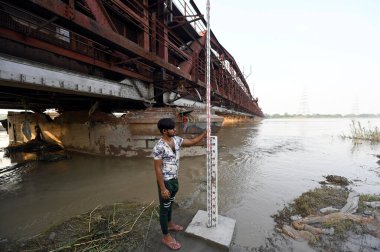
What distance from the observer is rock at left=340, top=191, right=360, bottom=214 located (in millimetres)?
3340

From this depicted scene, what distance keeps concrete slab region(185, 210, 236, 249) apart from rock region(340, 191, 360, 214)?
2.10 m

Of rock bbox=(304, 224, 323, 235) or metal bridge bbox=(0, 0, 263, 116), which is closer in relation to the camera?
rock bbox=(304, 224, 323, 235)

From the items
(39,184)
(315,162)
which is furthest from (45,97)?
(315,162)

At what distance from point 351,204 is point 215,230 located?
2.72m

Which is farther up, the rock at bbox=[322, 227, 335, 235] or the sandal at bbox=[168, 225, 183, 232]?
the sandal at bbox=[168, 225, 183, 232]

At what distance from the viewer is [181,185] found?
471 cm

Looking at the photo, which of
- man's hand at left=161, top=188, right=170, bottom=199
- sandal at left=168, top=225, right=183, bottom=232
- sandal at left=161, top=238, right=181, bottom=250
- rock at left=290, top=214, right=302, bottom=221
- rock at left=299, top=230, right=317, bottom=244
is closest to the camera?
man's hand at left=161, top=188, right=170, bottom=199

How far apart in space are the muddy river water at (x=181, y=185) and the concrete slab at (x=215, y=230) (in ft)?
0.45

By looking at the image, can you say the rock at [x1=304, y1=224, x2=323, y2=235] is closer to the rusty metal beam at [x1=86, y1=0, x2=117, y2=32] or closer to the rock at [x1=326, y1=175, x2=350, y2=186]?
the rock at [x1=326, y1=175, x2=350, y2=186]

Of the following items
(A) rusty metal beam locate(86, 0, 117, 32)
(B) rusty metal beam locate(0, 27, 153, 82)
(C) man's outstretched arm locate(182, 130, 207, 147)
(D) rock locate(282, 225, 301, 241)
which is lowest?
(D) rock locate(282, 225, 301, 241)

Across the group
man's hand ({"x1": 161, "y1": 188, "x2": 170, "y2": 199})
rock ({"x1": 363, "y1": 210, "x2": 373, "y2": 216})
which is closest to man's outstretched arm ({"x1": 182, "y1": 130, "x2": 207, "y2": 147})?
man's hand ({"x1": 161, "y1": 188, "x2": 170, "y2": 199})

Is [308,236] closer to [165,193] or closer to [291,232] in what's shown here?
[291,232]

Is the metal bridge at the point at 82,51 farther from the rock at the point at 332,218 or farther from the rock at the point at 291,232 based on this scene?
the rock at the point at 332,218

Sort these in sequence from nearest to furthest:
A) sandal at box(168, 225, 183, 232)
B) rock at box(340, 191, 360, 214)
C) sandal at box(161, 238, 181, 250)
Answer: sandal at box(161, 238, 181, 250)
sandal at box(168, 225, 183, 232)
rock at box(340, 191, 360, 214)
